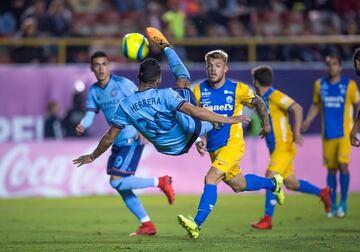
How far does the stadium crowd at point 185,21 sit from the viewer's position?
21.8m

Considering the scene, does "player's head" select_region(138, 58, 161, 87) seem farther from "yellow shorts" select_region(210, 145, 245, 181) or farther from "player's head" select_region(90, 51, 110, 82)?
"player's head" select_region(90, 51, 110, 82)

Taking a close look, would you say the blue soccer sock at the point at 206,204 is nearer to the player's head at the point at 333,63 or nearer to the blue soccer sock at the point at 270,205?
the blue soccer sock at the point at 270,205

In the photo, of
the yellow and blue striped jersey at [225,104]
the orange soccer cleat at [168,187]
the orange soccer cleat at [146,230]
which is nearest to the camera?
the yellow and blue striped jersey at [225,104]

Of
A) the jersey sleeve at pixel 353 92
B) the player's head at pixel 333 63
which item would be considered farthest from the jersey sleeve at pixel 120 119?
the jersey sleeve at pixel 353 92

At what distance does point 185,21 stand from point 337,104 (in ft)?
27.9

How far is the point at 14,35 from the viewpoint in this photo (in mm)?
22453

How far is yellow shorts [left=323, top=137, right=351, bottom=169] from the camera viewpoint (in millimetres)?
14516

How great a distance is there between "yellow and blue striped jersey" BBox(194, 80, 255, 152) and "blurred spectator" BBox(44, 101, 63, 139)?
10.0 metres

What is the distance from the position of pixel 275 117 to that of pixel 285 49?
29.0 ft

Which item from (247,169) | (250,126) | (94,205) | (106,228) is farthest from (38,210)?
(250,126)

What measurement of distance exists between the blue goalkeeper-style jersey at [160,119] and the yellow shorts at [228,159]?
1.50 ft

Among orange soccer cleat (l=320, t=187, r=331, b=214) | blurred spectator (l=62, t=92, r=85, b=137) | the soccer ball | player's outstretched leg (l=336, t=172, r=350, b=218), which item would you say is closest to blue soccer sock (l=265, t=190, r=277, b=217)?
orange soccer cleat (l=320, t=187, r=331, b=214)

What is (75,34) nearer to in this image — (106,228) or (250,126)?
(250,126)

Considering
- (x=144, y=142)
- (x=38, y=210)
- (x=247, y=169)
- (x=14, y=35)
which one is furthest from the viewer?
(x=14, y=35)
